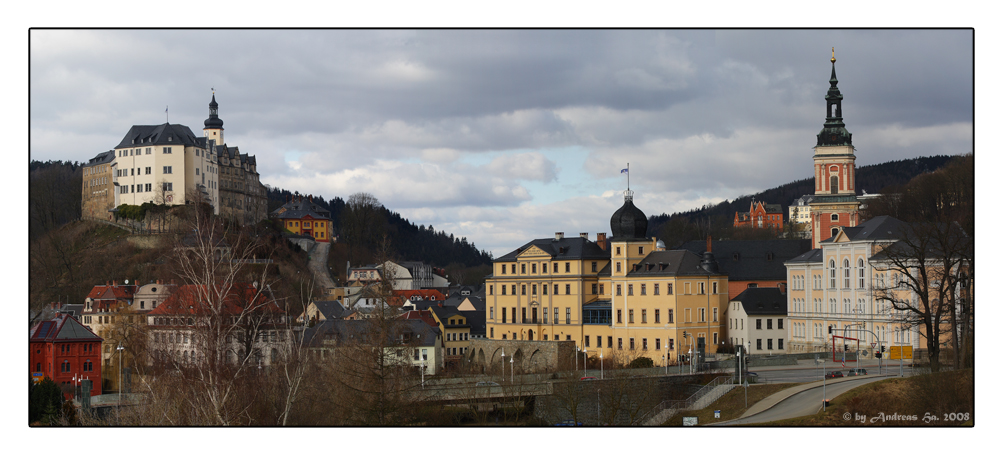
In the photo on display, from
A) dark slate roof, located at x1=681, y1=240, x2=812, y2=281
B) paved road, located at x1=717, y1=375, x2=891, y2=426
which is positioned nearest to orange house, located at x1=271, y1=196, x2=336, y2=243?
dark slate roof, located at x1=681, y1=240, x2=812, y2=281

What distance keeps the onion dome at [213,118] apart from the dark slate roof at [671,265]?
76.2 meters

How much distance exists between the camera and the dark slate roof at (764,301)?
67438 millimetres

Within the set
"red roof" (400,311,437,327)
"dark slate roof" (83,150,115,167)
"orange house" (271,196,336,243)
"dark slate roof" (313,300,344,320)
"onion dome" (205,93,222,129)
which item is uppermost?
"onion dome" (205,93,222,129)

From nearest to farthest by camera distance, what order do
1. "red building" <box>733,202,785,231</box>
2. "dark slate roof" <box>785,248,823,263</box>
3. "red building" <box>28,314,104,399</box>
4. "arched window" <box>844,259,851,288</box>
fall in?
"red building" <box>28,314,104,399</box> < "arched window" <box>844,259,851,288</box> < "dark slate roof" <box>785,248,823,263</box> < "red building" <box>733,202,785,231</box>

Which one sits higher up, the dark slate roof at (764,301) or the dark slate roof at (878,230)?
the dark slate roof at (878,230)

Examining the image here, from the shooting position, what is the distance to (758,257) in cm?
7750

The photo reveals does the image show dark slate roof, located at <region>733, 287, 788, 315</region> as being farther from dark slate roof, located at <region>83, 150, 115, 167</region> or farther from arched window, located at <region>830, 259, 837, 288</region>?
dark slate roof, located at <region>83, 150, 115, 167</region>

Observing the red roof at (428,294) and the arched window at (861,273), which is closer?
the arched window at (861,273)

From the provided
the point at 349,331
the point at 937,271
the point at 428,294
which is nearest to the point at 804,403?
the point at 937,271

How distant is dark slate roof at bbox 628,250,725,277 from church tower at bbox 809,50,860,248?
51.6ft

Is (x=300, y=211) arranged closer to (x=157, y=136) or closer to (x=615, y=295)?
(x=157, y=136)

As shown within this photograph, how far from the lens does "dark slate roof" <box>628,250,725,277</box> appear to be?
6888cm

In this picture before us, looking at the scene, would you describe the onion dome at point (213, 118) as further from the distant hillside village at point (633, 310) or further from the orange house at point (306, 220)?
the distant hillside village at point (633, 310)

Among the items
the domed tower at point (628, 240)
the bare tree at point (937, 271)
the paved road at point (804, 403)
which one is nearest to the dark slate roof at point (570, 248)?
the domed tower at point (628, 240)
